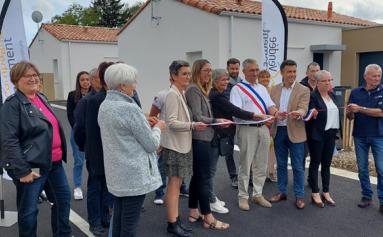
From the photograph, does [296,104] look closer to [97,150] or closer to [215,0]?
[97,150]

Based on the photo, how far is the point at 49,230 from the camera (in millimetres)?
4160

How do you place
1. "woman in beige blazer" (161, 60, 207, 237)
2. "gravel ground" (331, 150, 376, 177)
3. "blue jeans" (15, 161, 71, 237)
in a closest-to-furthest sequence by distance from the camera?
"blue jeans" (15, 161, 71, 237) → "woman in beige blazer" (161, 60, 207, 237) → "gravel ground" (331, 150, 376, 177)

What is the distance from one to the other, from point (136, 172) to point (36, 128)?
97 cm

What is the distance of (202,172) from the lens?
3912mm

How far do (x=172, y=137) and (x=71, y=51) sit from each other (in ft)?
75.1

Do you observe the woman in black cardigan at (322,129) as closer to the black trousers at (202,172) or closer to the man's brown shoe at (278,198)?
the man's brown shoe at (278,198)

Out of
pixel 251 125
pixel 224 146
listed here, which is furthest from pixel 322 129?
pixel 224 146

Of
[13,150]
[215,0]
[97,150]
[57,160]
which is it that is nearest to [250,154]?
[97,150]

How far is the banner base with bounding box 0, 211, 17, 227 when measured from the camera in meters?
4.34

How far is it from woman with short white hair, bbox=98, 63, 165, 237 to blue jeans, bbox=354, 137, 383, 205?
3044 mm

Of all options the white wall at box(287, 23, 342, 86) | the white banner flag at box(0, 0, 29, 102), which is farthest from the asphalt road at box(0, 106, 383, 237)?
the white wall at box(287, 23, 342, 86)

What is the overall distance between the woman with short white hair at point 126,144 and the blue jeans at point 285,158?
7.89 ft

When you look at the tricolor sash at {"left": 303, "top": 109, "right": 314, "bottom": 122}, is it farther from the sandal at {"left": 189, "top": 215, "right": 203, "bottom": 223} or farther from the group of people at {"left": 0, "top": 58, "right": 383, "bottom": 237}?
the sandal at {"left": 189, "top": 215, "right": 203, "bottom": 223}

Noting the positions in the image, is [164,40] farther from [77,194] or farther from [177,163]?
[177,163]
